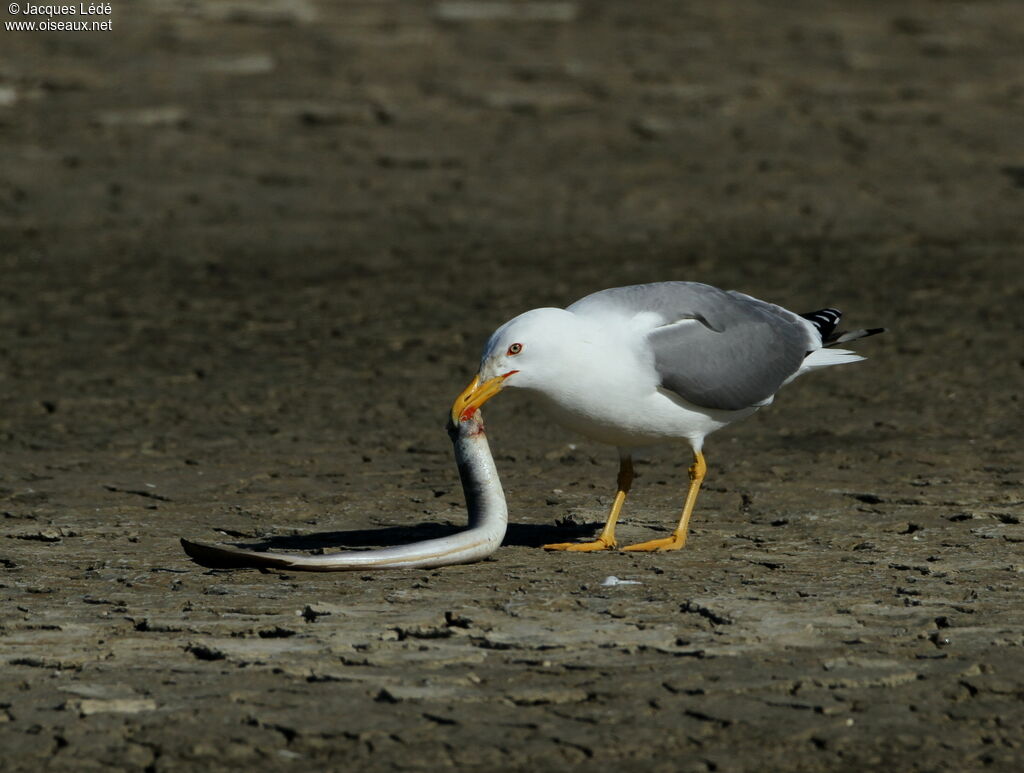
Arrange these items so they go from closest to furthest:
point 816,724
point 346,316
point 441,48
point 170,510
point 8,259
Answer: point 816,724
point 170,510
point 346,316
point 8,259
point 441,48

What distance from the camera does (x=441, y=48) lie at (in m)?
17.2

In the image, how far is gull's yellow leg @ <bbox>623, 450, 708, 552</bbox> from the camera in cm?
655

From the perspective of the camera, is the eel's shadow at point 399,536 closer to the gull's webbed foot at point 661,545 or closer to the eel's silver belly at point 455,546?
the eel's silver belly at point 455,546

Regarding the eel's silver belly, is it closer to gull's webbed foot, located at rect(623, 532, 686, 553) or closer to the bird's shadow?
the bird's shadow

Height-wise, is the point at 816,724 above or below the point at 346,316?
above

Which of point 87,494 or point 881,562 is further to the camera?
point 87,494

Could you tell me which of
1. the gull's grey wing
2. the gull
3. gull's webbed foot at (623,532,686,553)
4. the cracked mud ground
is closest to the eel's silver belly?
the cracked mud ground

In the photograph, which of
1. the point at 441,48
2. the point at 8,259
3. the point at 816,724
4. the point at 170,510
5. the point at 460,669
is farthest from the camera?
the point at 441,48

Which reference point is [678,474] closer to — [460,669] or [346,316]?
[460,669]

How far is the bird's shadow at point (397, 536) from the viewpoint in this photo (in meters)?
6.71

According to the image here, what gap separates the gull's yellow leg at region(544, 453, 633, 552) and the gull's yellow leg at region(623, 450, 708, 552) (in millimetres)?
98

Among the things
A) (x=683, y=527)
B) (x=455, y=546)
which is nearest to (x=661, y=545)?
(x=683, y=527)

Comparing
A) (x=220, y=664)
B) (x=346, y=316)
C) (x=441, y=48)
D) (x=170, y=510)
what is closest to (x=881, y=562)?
(x=220, y=664)

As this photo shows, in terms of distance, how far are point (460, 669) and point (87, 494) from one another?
3.03 metres
